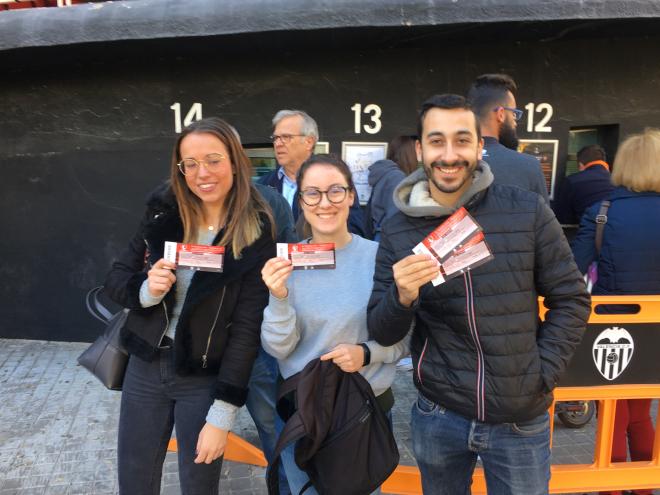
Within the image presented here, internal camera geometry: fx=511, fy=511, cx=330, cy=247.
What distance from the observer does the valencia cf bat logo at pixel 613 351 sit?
2.59 meters

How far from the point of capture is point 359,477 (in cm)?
198

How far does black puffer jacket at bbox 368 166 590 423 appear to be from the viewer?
1818mm

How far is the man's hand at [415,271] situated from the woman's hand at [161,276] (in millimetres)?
910

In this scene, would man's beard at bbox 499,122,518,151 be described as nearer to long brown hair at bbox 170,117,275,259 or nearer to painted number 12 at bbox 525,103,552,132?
long brown hair at bbox 170,117,275,259

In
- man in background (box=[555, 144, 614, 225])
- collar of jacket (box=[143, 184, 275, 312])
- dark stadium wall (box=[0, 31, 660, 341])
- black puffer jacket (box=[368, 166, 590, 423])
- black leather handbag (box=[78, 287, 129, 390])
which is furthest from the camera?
dark stadium wall (box=[0, 31, 660, 341])

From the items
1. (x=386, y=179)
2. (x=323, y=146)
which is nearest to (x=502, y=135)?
(x=386, y=179)

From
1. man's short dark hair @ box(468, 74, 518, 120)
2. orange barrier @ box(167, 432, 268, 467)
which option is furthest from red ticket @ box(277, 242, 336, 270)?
orange barrier @ box(167, 432, 268, 467)

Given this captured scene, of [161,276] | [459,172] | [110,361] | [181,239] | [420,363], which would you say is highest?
[459,172]

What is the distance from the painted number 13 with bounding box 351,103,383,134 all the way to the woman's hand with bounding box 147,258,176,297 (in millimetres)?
4307

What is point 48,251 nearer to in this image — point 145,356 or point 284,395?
point 145,356

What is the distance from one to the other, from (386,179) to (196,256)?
2.50 m

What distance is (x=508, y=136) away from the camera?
129 inches

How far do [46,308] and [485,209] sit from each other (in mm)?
6128

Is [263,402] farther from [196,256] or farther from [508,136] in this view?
[508,136]
